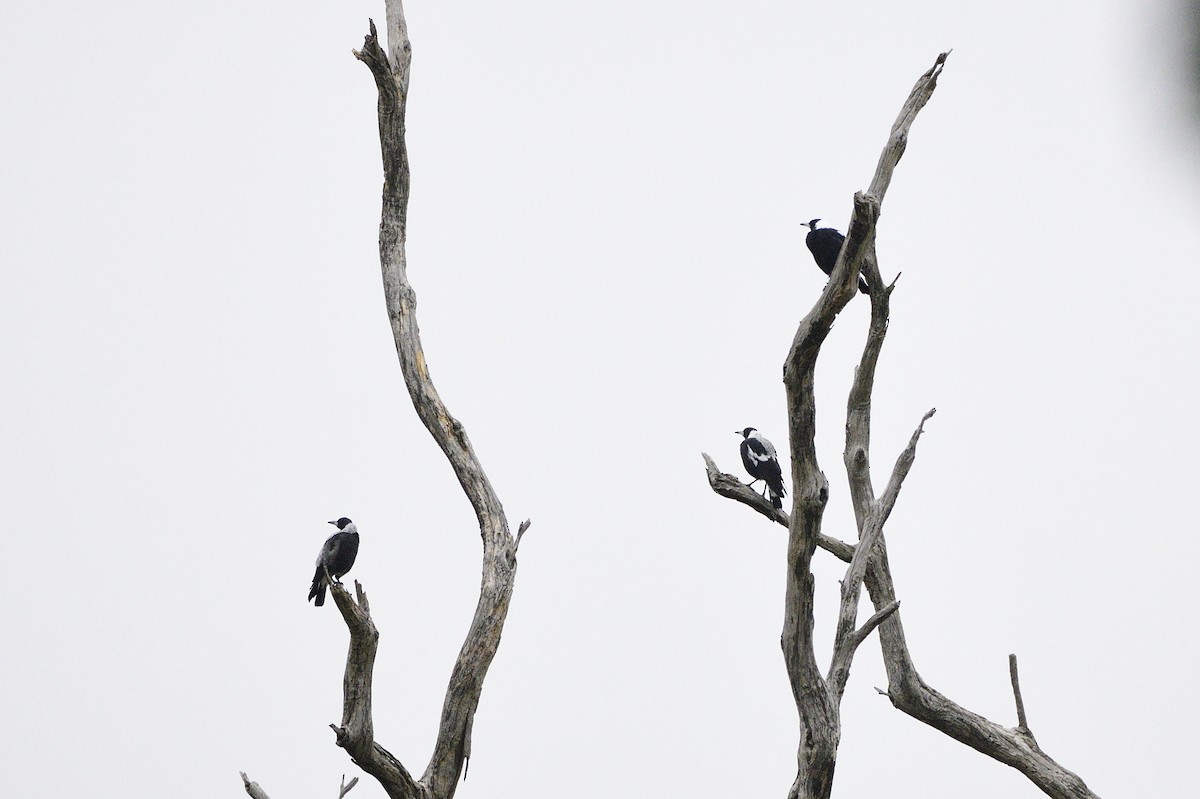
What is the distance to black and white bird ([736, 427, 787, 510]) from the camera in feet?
20.4

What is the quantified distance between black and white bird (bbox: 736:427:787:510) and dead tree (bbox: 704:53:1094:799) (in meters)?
0.79

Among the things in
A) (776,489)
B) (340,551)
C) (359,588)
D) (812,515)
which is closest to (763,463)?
(776,489)

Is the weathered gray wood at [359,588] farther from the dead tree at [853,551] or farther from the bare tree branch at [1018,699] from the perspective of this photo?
the bare tree branch at [1018,699]

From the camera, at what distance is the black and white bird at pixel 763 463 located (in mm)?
6215

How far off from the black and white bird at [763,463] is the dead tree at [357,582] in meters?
1.80

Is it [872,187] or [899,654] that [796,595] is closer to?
[899,654]

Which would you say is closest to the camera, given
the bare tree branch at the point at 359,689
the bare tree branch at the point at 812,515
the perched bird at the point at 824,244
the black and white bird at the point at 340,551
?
the bare tree branch at the point at 812,515

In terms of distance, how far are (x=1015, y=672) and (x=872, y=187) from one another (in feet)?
8.39

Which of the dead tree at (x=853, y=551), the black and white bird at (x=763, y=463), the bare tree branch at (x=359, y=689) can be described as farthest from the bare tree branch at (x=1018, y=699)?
the bare tree branch at (x=359, y=689)

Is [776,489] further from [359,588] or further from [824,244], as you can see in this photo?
[359,588]

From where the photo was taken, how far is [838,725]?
459 cm

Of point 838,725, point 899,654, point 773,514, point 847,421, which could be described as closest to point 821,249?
point 847,421

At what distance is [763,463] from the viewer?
20.6 ft

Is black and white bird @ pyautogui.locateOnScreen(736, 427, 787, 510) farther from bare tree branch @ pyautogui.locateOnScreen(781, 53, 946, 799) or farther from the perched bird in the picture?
bare tree branch @ pyautogui.locateOnScreen(781, 53, 946, 799)
